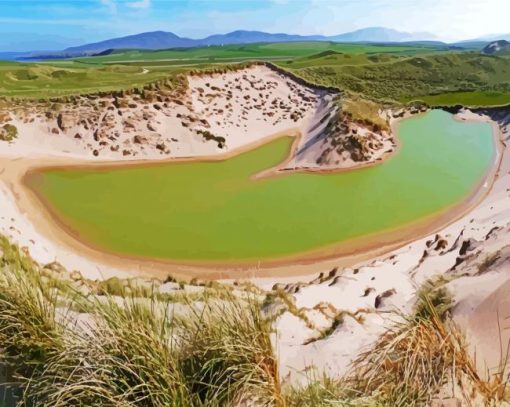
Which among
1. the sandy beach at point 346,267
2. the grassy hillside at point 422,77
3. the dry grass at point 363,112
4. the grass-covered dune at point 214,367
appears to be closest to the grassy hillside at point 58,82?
the sandy beach at point 346,267

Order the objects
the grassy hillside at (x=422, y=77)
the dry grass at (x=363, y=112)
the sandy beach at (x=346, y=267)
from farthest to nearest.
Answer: the grassy hillside at (x=422, y=77)
the dry grass at (x=363, y=112)
the sandy beach at (x=346, y=267)

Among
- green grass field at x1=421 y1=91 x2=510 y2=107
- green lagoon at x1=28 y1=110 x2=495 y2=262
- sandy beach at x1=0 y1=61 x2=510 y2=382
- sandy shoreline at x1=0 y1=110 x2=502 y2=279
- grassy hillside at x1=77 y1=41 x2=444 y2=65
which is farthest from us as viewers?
grassy hillside at x1=77 y1=41 x2=444 y2=65

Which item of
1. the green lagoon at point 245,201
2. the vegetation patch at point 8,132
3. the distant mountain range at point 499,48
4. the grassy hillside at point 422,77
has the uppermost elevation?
the distant mountain range at point 499,48

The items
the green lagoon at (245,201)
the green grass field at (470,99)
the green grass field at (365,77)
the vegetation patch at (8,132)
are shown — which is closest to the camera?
the green lagoon at (245,201)

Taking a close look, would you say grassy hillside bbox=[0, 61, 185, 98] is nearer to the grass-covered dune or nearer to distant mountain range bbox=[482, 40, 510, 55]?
the grass-covered dune

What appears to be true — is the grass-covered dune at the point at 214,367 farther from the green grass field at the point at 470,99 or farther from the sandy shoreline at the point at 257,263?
the green grass field at the point at 470,99

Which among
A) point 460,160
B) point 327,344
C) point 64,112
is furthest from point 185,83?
point 327,344

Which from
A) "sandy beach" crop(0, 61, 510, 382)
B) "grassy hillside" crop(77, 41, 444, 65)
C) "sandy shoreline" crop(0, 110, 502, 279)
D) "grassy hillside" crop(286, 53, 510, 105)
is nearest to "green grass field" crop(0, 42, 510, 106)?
"grassy hillside" crop(286, 53, 510, 105)

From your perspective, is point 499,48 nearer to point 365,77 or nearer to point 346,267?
point 365,77

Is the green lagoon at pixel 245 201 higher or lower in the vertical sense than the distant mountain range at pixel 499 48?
lower
